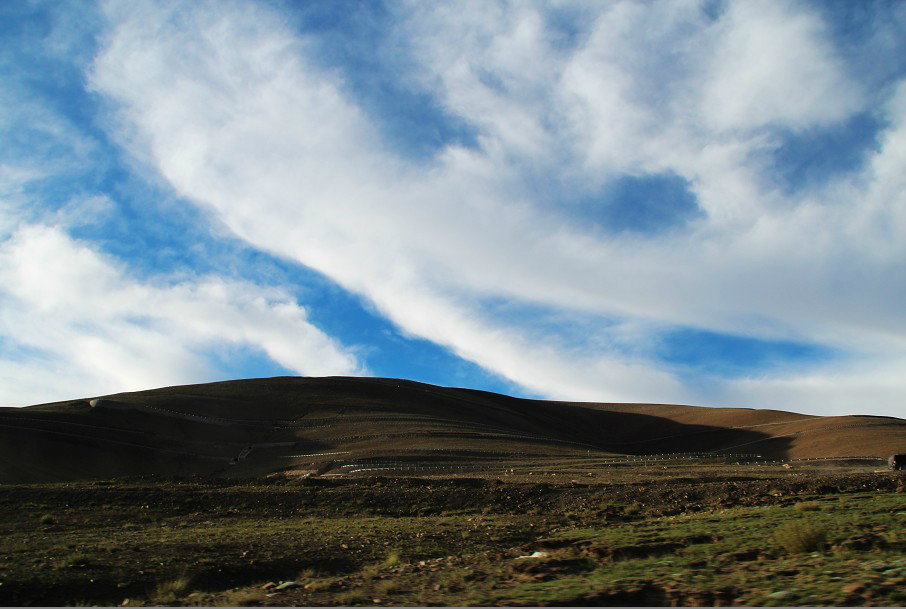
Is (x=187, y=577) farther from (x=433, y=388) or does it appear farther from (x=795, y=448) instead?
(x=433, y=388)

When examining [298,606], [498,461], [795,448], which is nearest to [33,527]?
[298,606]

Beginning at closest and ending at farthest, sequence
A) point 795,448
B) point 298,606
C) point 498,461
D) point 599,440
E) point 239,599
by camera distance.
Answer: point 298,606 → point 239,599 → point 498,461 → point 795,448 → point 599,440

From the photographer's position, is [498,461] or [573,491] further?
[498,461]

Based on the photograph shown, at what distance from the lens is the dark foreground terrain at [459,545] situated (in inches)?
365

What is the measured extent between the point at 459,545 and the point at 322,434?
227 ft

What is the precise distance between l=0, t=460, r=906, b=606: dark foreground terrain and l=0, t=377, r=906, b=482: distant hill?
30.1 m

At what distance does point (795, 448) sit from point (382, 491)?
242 feet

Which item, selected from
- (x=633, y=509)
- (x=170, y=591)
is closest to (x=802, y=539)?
(x=170, y=591)

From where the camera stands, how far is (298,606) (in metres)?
9.32

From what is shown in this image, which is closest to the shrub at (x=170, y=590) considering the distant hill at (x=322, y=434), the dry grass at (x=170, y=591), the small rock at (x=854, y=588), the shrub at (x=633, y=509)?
the dry grass at (x=170, y=591)

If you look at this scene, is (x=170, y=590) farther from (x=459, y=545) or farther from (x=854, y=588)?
(x=854, y=588)

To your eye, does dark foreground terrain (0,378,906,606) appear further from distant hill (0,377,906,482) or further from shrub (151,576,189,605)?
distant hill (0,377,906,482)

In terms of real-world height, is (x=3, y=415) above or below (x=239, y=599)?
above

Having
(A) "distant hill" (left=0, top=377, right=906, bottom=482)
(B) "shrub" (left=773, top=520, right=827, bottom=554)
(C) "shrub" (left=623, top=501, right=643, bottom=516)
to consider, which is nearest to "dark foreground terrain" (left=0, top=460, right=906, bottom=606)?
(B) "shrub" (left=773, top=520, right=827, bottom=554)
